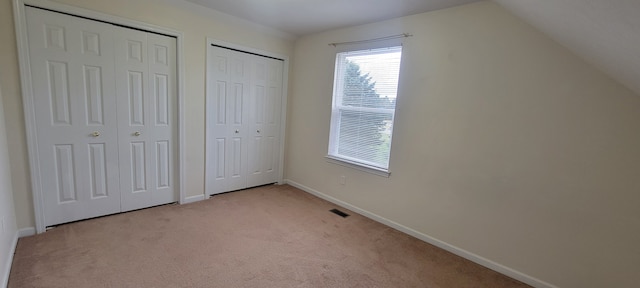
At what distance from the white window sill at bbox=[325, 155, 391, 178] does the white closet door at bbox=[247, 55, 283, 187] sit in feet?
3.21

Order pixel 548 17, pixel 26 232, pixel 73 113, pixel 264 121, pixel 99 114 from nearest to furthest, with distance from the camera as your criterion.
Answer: pixel 548 17 → pixel 26 232 → pixel 73 113 → pixel 99 114 → pixel 264 121

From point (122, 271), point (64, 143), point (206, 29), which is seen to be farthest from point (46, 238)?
point (206, 29)

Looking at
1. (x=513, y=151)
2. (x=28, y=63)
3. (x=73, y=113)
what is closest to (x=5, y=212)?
(x=73, y=113)

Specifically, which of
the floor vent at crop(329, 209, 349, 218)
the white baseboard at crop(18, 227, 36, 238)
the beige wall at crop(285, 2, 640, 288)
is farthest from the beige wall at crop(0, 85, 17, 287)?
the beige wall at crop(285, 2, 640, 288)

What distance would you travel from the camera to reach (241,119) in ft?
11.9

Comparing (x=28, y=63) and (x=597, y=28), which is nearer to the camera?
(x=597, y=28)

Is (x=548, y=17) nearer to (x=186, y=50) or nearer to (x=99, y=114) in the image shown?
(x=186, y=50)

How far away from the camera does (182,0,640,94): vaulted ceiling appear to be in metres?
1.07

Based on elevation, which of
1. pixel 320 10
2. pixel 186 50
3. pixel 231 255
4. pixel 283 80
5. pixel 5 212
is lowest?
pixel 231 255

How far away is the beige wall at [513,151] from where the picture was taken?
181cm

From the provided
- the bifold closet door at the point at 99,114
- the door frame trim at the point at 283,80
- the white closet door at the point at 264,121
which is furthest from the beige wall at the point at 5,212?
the white closet door at the point at 264,121

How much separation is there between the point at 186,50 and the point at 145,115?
830mm

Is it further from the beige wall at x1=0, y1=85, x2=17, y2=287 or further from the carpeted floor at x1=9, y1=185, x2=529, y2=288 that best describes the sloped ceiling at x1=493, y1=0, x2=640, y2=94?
Answer: the beige wall at x1=0, y1=85, x2=17, y2=287

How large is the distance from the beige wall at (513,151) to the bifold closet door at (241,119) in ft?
4.94
